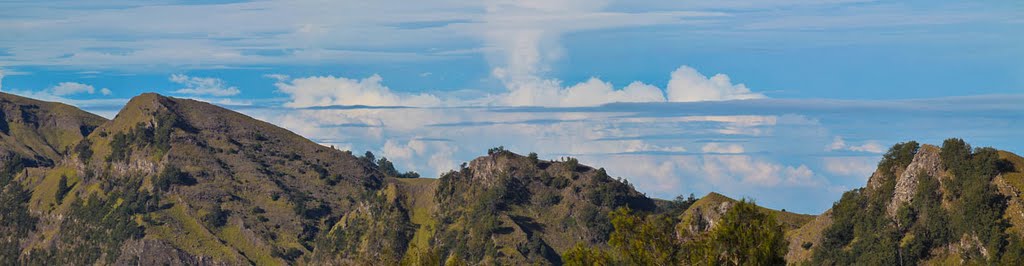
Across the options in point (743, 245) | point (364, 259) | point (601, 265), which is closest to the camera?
point (743, 245)

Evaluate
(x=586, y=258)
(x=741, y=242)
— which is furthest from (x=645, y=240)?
(x=741, y=242)

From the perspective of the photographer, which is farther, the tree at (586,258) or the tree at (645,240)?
the tree at (586,258)

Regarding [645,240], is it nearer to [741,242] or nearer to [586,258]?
[586,258]

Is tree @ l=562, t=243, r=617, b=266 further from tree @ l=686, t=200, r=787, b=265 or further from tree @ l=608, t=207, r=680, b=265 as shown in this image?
tree @ l=686, t=200, r=787, b=265

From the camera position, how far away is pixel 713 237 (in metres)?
146

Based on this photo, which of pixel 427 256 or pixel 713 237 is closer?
pixel 713 237

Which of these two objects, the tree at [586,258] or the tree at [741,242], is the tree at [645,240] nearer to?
the tree at [741,242]

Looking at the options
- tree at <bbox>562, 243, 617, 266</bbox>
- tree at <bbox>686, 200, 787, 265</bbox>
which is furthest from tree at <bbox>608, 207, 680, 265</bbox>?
tree at <bbox>562, 243, 617, 266</bbox>

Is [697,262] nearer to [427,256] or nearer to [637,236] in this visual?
[637,236]

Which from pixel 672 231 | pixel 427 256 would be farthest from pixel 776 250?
pixel 427 256

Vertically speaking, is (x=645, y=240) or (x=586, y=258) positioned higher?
(x=645, y=240)

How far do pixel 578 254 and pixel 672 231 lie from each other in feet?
38.0

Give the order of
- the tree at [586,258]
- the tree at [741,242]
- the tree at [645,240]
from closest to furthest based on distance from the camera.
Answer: the tree at [741,242], the tree at [645,240], the tree at [586,258]

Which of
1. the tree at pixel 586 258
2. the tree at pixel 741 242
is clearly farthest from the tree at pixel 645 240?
the tree at pixel 586 258
